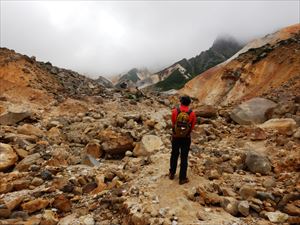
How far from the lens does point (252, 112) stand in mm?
13383

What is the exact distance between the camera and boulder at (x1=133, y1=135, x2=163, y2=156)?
1027cm

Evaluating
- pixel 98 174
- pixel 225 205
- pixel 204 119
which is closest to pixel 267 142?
pixel 204 119

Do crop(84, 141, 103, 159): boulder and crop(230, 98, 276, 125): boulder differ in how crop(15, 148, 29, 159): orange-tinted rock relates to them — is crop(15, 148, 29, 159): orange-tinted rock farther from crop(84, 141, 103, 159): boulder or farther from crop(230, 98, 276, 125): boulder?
crop(230, 98, 276, 125): boulder

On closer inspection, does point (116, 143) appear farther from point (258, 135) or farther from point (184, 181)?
point (258, 135)

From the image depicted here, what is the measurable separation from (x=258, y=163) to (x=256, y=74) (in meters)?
19.0

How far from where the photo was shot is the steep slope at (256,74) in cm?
2166

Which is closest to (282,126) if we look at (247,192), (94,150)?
(247,192)

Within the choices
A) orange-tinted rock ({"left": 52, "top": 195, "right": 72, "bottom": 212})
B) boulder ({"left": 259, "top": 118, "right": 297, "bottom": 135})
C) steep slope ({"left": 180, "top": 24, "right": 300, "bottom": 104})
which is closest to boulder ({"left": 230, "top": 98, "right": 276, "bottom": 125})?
boulder ({"left": 259, "top": 118, "right": 297, "bottom": 135})

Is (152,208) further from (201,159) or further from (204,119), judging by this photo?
(204,119)

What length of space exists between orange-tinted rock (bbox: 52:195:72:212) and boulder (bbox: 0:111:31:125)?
6968 millimetres

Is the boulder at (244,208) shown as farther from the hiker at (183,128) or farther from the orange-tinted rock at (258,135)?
A: the orange-tinted rock at (258,135)

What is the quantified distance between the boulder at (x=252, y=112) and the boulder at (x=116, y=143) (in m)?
4.88

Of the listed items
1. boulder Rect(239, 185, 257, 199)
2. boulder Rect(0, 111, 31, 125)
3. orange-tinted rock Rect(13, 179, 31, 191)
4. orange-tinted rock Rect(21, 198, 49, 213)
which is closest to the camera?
orange-tinted rock Rect(21, 198, 49, 213)

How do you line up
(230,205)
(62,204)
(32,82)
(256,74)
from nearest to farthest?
(230,205) → (62,204) → (32,82) → (256,74)
